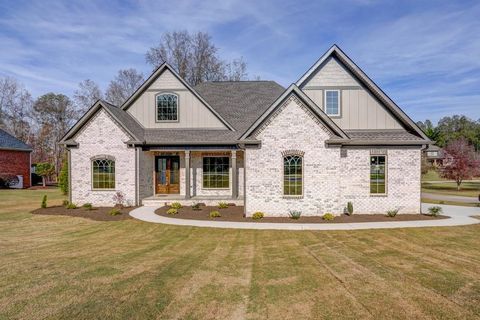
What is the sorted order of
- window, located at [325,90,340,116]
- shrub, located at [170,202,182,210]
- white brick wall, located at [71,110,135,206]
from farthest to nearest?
white brick wall, located at [71,110,135,206], shrub, located at [170,202,182,210], window, located at [325,90,340,116]

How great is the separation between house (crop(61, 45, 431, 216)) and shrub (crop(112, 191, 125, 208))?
0.83ft

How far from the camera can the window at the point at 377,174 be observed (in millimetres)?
16047

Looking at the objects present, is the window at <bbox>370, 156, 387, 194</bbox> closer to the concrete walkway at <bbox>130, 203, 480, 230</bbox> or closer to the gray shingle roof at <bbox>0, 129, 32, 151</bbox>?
the concrete walkway at <bbox>130, 203, 480, 230</bbox>

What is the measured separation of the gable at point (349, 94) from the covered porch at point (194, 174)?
6697mm

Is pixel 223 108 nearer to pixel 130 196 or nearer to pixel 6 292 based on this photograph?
pixel 130 196

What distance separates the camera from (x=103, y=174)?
18.6 m

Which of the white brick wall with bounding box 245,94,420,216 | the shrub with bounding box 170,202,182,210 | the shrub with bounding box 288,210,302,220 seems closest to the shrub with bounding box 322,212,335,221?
the white brick wall with bounding box 245,94,420,216

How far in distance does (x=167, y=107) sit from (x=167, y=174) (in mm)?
4696

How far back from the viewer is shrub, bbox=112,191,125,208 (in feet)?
59.7

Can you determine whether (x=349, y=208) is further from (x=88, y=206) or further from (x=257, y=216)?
(x=88, y=206)

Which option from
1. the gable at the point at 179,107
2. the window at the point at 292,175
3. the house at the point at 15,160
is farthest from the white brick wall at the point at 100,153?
the house at the point at 15,160

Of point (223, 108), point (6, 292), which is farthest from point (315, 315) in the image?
point (223, 108)

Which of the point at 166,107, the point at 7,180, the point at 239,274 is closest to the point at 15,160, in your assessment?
the point at 7,180

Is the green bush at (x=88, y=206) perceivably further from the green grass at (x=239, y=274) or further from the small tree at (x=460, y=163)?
the small tree at (x=460, y=163)
